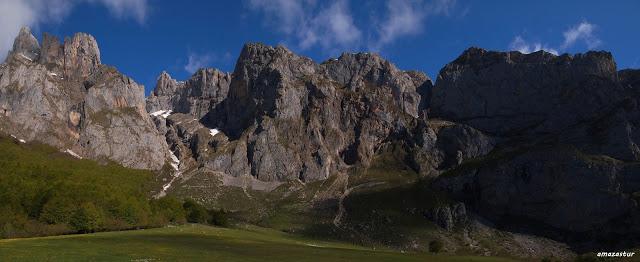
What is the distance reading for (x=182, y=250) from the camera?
5981cm

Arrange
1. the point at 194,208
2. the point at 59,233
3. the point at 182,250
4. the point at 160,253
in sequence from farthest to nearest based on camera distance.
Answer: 1. the point at 194,208
2. the point at 59,233
3. the point at 182,250
4. the point at 160,253

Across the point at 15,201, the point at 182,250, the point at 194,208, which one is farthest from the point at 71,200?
the point at 194,208

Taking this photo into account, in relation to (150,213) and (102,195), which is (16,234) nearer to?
(102,195)

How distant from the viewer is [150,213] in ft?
429

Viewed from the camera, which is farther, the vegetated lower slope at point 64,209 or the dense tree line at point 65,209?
the dense tree line at point 65,209

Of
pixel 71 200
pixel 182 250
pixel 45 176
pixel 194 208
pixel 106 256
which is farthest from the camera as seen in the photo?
pixel 194 208

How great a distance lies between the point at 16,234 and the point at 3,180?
134 ft

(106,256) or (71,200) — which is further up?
(71,200)

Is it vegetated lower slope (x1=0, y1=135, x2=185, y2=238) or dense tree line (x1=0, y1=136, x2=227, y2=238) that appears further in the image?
dense tree line (x1=0, y1=136, x2=227, y2=238)

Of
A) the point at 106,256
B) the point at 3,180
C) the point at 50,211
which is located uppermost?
the point at 3,180

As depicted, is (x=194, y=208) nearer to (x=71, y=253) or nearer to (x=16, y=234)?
(x=16, y=234)

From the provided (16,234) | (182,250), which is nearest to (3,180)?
(16,234)

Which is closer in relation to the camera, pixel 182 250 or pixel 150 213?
pixel 182 250

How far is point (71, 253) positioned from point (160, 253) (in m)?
8.58
